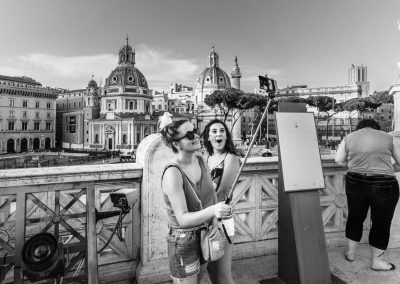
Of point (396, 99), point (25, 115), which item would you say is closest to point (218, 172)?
A: point (396, 99)

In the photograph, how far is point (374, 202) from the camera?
298 cm

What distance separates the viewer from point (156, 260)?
9.33 feet

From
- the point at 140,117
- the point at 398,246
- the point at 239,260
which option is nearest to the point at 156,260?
the point at 239,260

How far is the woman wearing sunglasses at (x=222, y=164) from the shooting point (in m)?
2.31

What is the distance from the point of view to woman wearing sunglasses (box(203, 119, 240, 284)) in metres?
2.31

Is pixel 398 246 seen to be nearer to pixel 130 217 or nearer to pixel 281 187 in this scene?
pixel 281 187

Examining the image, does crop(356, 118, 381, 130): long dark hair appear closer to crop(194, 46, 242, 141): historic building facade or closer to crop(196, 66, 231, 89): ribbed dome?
crop(194, 46, 242, 141): historic building facade

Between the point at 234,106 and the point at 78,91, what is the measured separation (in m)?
51.8

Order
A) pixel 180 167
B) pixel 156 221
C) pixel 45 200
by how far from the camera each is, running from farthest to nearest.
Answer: pixel 156 221 < pixel 45 200 < pixel 180 167

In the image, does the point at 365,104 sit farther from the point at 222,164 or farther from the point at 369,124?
the point at 222,164

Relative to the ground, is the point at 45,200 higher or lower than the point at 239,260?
higher

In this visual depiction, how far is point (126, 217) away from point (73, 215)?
2.40 ft

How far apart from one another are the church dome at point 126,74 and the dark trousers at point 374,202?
76.1 meters

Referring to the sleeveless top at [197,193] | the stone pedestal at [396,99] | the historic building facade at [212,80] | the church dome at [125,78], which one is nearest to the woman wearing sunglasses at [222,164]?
the sleeveless top at [197,193]
